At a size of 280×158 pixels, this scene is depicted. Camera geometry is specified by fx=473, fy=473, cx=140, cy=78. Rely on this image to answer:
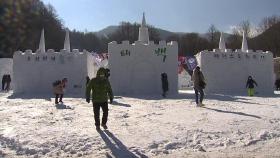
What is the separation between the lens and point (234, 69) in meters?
34.0

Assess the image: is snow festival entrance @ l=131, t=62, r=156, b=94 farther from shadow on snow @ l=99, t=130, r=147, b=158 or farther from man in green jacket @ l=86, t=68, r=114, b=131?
shadow on snow @ l=99, t=130, r=147, b=158

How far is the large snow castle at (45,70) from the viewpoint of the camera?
3331 cm

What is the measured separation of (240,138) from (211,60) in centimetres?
2082

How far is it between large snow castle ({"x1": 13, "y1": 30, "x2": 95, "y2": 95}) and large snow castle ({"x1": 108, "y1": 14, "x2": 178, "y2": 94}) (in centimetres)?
283

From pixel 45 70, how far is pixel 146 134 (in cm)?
2109

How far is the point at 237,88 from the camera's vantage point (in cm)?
3403

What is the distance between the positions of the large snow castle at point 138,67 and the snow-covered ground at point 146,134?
12.9m

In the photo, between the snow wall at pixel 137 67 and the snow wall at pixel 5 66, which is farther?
the snow wall at pixel 5 66

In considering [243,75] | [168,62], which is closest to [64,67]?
[168,62]

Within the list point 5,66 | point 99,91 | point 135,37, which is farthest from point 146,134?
point 135,37

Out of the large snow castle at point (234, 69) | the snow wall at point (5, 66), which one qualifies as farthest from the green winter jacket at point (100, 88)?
the snow wall at point (5, 66)

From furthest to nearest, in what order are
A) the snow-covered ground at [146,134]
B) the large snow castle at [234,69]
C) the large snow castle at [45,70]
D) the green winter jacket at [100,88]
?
the large snow castle at [234,69], the large snow castle at [45,70], the green winter jacket at [100,88], the snow-covered ground at [146,134]

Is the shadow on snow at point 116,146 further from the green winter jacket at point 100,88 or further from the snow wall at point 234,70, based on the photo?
the snow wall at point 234,70

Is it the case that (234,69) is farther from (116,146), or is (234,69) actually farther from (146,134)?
(116,146)
